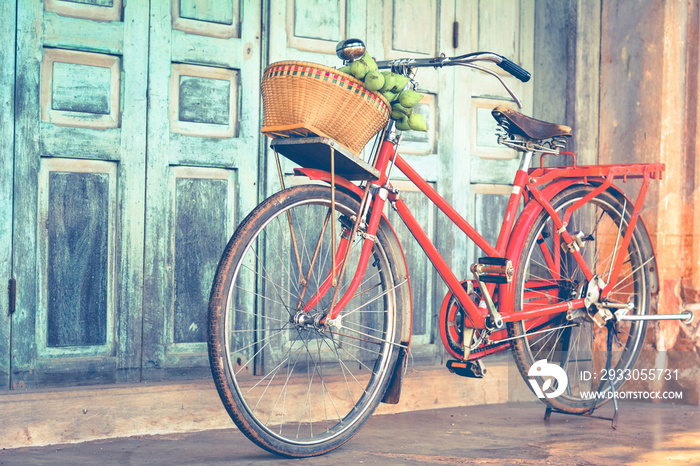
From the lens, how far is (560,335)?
11.4 ft

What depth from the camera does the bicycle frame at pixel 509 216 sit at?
2773 mm

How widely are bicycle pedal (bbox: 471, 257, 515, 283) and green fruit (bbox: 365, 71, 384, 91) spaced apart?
2.93ft

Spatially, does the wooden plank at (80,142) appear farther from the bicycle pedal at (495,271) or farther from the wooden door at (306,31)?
the bicycle pedal at (495,271)

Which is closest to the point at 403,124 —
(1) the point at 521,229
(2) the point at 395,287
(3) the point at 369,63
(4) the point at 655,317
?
(3) the point at 369,63

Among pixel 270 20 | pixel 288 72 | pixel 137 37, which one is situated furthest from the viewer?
pixel 270 20

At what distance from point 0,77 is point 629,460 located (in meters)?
2.81

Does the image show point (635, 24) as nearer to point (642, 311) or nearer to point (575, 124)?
point (575, 124)

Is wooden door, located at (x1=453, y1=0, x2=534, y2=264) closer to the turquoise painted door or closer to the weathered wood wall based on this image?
the weathered wood wall

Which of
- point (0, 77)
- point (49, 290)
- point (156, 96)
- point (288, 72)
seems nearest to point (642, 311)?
point (288, 72)

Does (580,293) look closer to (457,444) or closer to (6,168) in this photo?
(457,444)

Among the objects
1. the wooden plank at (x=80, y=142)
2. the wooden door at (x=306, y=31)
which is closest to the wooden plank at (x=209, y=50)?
the wooden door at (x=306, y=31)

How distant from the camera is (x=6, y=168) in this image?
3.09m

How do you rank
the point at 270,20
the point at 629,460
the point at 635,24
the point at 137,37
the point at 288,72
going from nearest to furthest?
the point at 288,72
the point at 629,460
the point at 137,37
the point at 270,20
the point at 635,24

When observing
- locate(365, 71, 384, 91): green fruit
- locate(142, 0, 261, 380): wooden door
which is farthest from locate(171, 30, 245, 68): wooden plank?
locate(365, 71, 384, 91): green fruit
